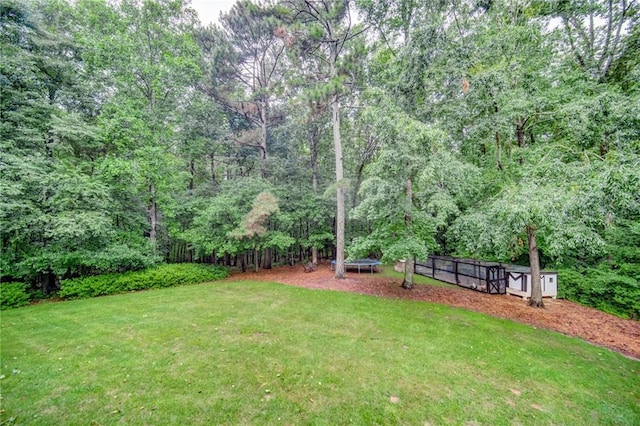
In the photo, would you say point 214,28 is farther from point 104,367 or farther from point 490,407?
point 490,407

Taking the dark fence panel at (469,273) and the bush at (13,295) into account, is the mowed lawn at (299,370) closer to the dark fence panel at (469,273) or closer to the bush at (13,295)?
the bush at (13,295)

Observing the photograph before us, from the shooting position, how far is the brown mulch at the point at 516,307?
583 centimetres

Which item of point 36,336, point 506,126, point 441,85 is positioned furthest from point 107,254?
point 506,126

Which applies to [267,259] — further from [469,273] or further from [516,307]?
[516,307]

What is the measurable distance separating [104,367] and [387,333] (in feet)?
17.4

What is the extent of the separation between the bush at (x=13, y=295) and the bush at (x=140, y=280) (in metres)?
0.81

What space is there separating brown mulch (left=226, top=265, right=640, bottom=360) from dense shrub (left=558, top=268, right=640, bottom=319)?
399 mm

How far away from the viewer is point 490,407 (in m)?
3.31

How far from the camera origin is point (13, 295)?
7.23 metres

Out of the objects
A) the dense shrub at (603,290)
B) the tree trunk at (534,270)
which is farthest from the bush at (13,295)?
the dense shrub at (603,290)

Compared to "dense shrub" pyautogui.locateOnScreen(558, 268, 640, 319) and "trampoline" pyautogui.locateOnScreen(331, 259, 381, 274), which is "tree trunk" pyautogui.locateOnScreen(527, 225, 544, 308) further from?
"trampoline" pyautogui.locateOnScreen(331, 259, 381, 274)

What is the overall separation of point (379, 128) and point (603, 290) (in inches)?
343

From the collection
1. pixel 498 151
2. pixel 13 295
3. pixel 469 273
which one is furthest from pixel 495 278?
pixel 13 295

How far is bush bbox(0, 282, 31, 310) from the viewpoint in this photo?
7.05m
